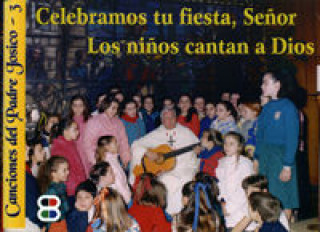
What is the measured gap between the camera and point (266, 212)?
341 centimetres

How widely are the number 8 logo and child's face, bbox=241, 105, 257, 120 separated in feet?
5.57

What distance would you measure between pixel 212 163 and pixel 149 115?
761mm

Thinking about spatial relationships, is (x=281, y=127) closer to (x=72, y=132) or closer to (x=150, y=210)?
(x=150, y=210)

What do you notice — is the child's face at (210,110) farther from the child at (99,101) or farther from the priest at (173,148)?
the child at (99,101)

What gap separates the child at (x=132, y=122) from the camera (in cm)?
454

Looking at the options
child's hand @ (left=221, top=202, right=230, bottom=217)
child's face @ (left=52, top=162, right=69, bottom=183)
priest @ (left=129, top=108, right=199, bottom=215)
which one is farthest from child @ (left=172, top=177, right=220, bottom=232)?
child's face @ (left=52, top=162, right=69, bottom=183)

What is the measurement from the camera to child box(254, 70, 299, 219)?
413 cm

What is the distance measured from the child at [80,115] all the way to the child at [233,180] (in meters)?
1.12

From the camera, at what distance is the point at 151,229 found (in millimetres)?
3818

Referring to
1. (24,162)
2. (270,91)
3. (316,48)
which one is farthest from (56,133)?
(316,48)

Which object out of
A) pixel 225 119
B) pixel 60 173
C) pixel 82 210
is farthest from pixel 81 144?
pixel 225 119

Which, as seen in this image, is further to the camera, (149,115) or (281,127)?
(149,115)

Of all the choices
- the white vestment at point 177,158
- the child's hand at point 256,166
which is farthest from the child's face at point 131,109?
the child's hand at point 256,166

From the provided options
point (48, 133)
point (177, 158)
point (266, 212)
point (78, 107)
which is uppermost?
point (78, 107)
